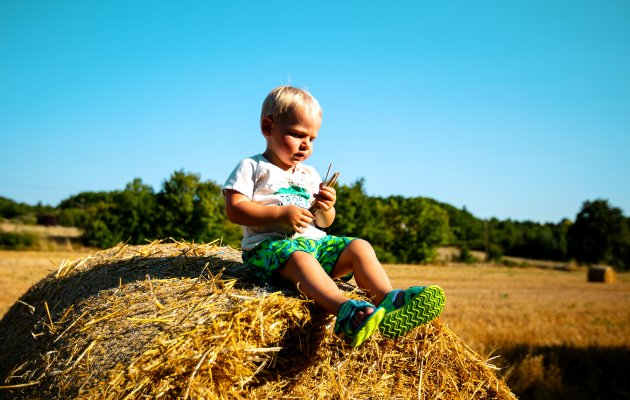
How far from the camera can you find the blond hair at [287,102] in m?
2.85

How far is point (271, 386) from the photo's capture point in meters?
2.29

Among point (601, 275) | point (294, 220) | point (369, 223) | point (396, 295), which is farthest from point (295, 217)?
point (369, 223)

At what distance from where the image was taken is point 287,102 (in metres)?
2.85

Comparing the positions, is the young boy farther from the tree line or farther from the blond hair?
the tree line

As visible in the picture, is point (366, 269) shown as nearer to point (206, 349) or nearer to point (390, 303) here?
point (390, 303)

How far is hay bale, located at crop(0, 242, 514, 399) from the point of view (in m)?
2.01

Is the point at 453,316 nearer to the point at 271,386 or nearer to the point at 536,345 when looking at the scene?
the point at 536,345

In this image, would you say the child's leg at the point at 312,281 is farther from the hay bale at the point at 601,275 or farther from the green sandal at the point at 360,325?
the hay bale at the point at 601,275

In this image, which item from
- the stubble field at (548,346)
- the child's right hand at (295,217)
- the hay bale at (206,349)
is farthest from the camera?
the stubble field at (548,346)

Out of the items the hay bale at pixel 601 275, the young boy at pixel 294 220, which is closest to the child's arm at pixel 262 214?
the young boy at pixel 294 220

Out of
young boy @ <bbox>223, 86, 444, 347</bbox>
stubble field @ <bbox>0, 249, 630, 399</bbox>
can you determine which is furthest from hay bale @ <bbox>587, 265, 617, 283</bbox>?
young boy @ <bbox>223, 86, 444, 347</bbox>

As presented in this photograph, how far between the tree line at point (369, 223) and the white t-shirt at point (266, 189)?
3.55m

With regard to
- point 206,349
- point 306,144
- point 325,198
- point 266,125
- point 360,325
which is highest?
point 266,125

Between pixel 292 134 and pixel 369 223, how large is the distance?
3217 centimetres
